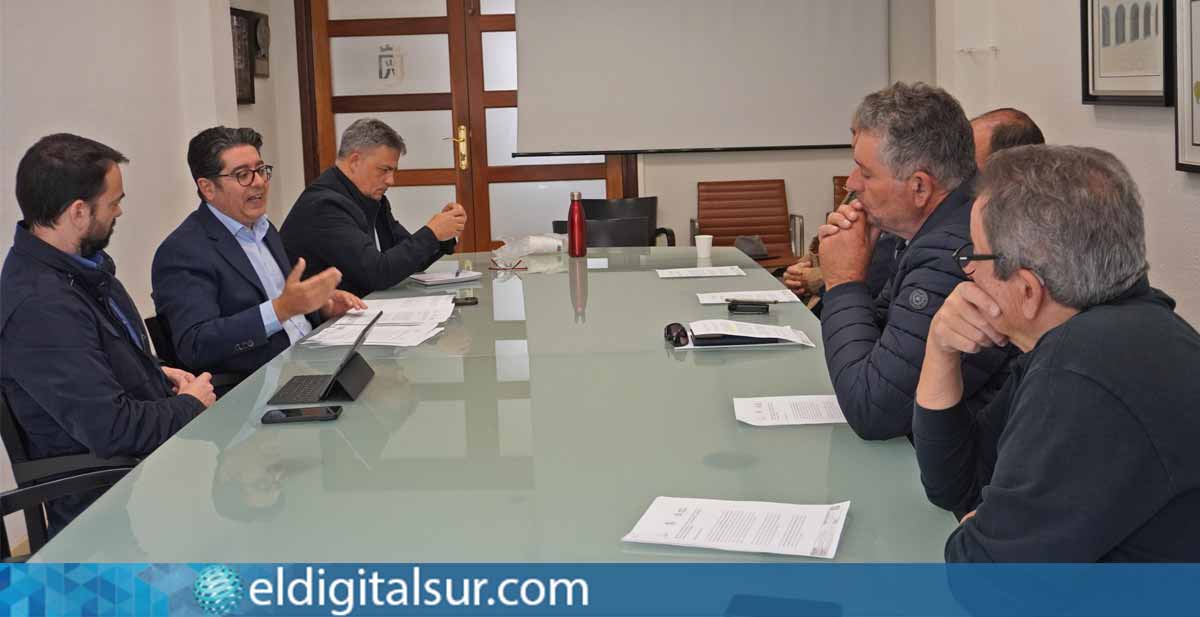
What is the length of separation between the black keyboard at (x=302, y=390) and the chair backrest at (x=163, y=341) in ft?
2.81

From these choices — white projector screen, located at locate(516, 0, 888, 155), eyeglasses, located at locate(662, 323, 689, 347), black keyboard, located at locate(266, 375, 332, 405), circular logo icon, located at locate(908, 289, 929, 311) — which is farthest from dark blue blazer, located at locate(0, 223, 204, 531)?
white projector screen, located at locate(516, 0, 888, 155)

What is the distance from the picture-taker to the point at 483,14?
23.2ft

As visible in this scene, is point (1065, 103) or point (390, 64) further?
point (390, 64)

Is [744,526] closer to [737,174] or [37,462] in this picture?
[37,462]

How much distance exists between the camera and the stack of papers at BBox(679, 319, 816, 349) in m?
2.65

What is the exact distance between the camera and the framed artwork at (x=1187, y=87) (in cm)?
290

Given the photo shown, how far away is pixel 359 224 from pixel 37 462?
76.8 inches

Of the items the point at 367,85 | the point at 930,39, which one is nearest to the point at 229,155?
the point at 367,85

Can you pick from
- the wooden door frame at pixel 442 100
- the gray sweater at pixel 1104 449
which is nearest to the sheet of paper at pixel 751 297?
the gray sweater at pixel 1104 449

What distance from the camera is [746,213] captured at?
684cm

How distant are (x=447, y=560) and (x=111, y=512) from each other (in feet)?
1.83

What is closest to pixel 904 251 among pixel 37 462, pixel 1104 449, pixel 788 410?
pixel 788 410

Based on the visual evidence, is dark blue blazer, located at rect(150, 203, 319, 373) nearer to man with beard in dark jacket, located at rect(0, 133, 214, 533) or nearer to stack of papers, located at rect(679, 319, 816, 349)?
man with beard in dark jacket, located at rect(0, 133, 214, 533)

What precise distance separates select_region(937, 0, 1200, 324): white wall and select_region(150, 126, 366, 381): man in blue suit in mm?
2314
